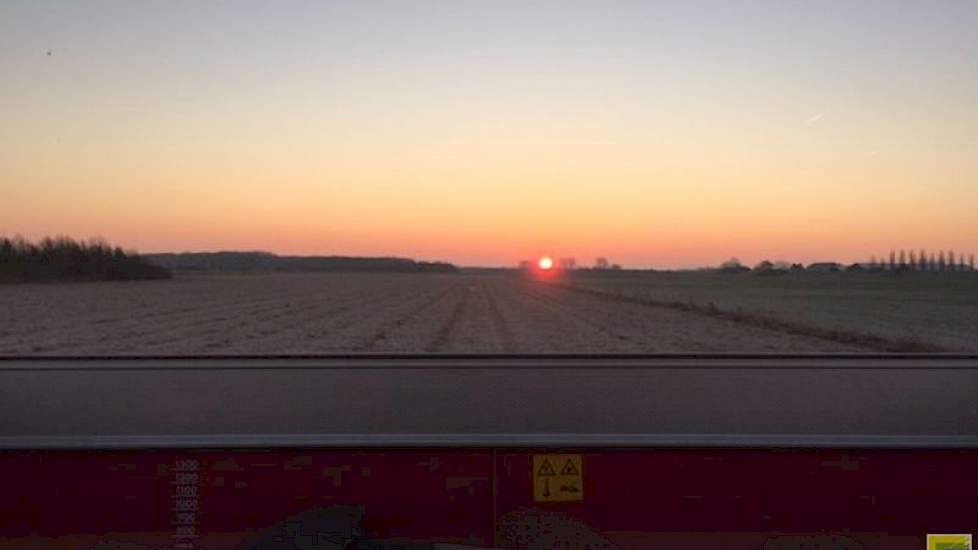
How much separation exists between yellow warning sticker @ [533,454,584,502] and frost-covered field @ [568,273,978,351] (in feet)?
69.5

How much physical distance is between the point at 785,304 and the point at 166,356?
38.9 m

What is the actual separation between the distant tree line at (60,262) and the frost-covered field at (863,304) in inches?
725

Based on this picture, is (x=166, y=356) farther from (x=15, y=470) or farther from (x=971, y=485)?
(x=971, y=485)

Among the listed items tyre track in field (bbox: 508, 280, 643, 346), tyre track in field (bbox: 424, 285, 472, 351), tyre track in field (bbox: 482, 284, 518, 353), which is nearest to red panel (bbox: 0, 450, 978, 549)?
tyre track in field (bbox: 482, 284, 518, 353)

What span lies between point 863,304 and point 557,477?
40769 millimetres

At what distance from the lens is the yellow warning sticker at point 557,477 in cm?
292

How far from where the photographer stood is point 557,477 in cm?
292

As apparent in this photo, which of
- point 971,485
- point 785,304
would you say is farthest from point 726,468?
point 785,304

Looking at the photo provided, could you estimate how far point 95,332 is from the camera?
23.8 meters

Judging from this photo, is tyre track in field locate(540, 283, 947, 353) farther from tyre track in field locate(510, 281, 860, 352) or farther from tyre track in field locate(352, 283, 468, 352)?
tyre track in field locate(352, 283, 468, 352)

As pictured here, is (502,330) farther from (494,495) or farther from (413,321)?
(494,495)

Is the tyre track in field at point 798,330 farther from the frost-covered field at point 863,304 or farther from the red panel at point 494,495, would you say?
the red panel at point 494,495

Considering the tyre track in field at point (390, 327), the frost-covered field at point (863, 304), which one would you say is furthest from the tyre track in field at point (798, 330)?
the tyre track in field at point (390, 327)

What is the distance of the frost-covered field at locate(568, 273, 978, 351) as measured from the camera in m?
27.4
